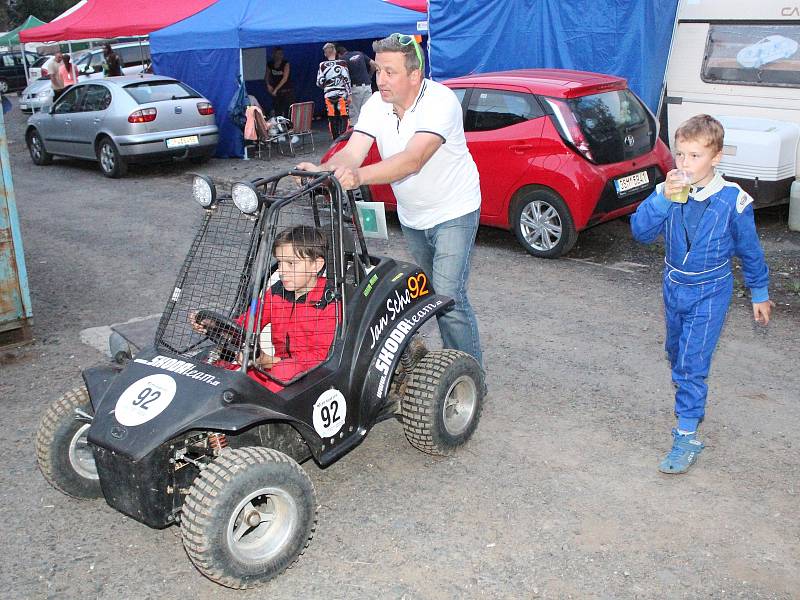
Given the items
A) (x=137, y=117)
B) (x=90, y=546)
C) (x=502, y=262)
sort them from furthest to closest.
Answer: (x=137, y=117) → (x=502, y=262) → (x=90, y=546)

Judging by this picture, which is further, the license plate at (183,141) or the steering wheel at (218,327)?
the license plate at (183,141)

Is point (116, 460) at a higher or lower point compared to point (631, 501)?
higher

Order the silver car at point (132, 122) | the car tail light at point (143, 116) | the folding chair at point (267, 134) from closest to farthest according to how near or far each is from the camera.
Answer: the car tail light at point (143, 116)
the silver car at point (132, 122)
the folding chair at point (267, 134)

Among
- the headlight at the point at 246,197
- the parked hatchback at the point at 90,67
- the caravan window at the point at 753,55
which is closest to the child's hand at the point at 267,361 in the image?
the headlight at the point at 246,197

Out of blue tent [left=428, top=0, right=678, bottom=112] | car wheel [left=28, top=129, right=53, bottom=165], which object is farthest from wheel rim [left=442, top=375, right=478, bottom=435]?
car wheel [left=28, top=129, right=53, bottom=165]

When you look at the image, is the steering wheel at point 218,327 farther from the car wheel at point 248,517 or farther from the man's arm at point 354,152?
the man's arm at point 354,152

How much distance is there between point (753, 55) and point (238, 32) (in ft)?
28.0

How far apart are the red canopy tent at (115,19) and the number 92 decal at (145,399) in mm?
14835

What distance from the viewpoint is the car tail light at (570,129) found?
776 cm

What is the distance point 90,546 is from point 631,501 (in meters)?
2.57

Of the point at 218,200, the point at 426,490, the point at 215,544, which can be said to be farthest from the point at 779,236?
the point at 215,544

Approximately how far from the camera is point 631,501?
4.03 m

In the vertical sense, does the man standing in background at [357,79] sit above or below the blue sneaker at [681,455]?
above

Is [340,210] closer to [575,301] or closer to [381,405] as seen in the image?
[381,405]
